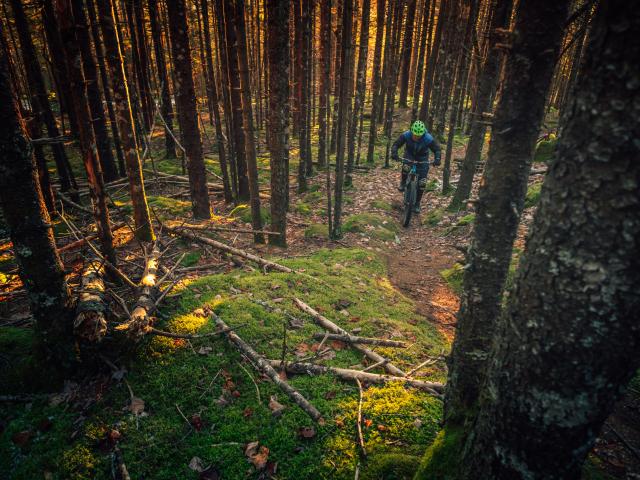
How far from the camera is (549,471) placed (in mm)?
1636

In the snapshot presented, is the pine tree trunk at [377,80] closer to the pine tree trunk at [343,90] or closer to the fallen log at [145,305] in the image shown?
the pine tree trunk at [343,90]

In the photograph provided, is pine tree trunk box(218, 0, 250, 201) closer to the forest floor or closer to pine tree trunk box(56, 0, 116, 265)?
pine tree trunk box(56, 0, 116, 265)

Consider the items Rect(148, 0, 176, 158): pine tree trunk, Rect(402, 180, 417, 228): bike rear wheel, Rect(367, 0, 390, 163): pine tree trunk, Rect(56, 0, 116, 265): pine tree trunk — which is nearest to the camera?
Rect(56, 0, 116, 265): pine tree trunk

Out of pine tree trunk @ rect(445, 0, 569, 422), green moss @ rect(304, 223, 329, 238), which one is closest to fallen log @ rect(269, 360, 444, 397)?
pine tree trunk @ rect(445, 0, 569, 422)

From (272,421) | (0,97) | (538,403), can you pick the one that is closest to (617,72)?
(538,403)

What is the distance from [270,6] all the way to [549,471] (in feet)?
27.6

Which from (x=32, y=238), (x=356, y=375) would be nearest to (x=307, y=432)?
(x=356, y=375)

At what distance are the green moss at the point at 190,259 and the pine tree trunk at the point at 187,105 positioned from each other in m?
2.72

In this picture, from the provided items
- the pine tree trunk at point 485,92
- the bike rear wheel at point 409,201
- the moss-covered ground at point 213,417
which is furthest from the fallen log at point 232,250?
the bike rear wheel at point 409,201

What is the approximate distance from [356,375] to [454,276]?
4.85m

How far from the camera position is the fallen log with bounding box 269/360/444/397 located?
166 inches

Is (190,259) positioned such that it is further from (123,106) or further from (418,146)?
(418,146)

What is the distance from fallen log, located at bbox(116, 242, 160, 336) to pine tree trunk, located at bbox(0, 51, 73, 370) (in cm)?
64

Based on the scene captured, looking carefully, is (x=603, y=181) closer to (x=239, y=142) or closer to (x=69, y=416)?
(x=69, y=416)
